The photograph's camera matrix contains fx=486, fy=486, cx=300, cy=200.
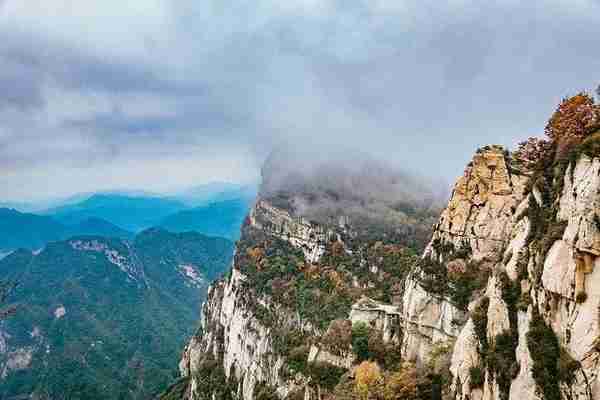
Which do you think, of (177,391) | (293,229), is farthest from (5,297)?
(177,391)

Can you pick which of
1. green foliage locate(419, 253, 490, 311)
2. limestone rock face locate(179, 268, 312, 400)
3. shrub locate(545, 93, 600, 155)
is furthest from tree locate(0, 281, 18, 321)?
shrub locate(545, 93, 600, 155)

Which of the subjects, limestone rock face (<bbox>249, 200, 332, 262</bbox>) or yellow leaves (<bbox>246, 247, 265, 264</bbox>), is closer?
limestone rock face (<bbox>249, 200, 332, 262</bbox>)

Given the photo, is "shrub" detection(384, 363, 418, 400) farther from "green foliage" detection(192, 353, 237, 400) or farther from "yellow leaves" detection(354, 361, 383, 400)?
"green foliage" detection(192, 353, 237, 400)

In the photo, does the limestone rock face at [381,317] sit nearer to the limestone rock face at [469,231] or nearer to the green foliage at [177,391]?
the limestone rock face at [469,231]

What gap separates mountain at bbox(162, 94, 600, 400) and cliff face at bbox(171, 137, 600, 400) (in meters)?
0.13

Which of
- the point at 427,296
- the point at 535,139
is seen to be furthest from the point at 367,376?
the point at 535,139

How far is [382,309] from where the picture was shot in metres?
64.1

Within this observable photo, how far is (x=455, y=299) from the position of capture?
174ft

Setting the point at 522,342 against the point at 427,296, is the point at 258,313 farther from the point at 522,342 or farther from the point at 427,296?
the point at 522,342

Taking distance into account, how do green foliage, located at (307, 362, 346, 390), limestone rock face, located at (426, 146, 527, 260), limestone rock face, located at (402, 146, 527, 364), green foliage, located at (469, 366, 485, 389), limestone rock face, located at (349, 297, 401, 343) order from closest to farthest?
green foliage, located at (469, 366, 485, 389), limestone rock face, located at (402, 146, 527, 364), limestone rock face, located at (426, 146, 527, 260), limestone rock face, located at (349, 297, 401, 343), green foliage, located at (307, 362, 346, 390)

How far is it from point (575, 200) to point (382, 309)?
120 feet

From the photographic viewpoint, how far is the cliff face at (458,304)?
29328 mm

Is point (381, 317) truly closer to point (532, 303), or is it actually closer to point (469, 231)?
point (469, 231)

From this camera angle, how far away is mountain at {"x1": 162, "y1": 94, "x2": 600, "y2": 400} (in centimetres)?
2962
